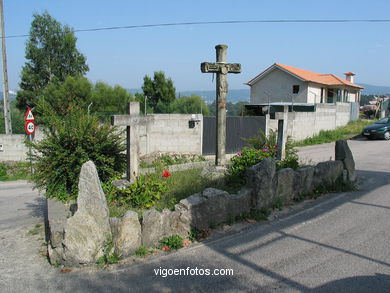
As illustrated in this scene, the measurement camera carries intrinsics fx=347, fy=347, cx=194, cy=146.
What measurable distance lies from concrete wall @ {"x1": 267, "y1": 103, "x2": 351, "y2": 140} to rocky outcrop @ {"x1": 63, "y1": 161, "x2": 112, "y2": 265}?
47.5 ft

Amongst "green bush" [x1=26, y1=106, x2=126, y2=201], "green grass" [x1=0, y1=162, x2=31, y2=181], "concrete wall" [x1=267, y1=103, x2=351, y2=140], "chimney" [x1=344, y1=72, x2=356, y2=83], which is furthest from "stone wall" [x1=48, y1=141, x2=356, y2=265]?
"chimney" [x1=344, y1=72, x2=356, y2=83]

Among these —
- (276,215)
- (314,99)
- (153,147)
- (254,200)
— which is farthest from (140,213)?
(314,99)

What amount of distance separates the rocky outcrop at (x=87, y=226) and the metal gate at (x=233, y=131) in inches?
460

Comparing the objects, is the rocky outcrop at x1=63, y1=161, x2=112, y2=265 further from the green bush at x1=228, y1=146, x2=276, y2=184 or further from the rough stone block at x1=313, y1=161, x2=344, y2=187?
the rough stone block at x1=313, y1=161, x2=344, y2=187

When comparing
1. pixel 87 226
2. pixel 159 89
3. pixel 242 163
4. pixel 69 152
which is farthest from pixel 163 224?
pixel 159 89

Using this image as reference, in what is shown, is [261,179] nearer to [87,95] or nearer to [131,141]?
[131,141]

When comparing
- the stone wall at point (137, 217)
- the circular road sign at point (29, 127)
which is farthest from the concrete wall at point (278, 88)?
the stone wall at point (137, 217)

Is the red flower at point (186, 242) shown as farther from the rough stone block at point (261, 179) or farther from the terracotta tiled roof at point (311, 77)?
Result: the terracotta tiled roof at point (311, 77)

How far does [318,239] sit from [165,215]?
8.35ft

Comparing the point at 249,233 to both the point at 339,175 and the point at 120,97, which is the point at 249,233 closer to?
the point at 339,175

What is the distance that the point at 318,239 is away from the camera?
224 inches

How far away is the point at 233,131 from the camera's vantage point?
57.1 ft

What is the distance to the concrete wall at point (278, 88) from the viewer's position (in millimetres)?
34031

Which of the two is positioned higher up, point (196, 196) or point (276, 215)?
point (196, 196)
